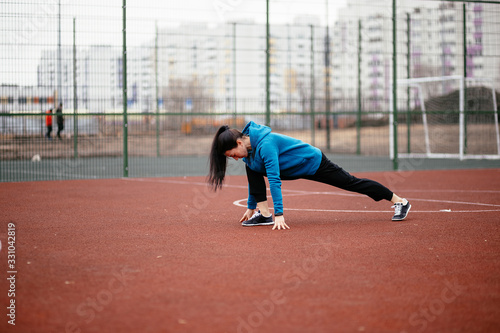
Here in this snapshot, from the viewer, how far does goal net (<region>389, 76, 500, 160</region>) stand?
60.5 feet

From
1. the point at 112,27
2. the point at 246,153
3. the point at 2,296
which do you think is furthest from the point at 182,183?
the point at 2,296

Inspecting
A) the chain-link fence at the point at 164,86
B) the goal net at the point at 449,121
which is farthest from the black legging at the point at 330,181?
the goal net at the point at 449,121

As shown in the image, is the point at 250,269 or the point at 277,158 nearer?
the point at 250,269

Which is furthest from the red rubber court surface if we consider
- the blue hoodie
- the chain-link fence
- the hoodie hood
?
the chain-link fence

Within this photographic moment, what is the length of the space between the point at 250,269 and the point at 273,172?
5.86ft

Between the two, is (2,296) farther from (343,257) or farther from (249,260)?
(343,257)

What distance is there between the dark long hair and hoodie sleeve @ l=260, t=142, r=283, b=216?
0.30 meters

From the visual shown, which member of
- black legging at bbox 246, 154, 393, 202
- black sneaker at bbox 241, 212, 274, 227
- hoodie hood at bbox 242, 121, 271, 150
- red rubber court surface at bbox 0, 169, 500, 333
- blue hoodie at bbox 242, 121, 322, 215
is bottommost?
red rubber court surface at bbox 0, 169, 500, 333

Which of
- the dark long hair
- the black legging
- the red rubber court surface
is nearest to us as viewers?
the red rubber court surface

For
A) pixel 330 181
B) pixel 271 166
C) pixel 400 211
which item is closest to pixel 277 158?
pixel 271 166

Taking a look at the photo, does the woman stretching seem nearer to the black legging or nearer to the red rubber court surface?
the black legging

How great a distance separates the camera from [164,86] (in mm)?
21031

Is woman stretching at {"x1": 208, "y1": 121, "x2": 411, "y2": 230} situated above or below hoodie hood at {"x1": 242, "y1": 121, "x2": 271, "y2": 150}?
below

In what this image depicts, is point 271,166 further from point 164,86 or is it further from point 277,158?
point 164,86
